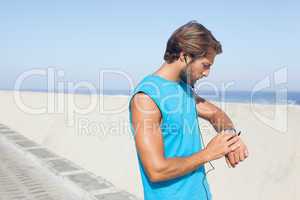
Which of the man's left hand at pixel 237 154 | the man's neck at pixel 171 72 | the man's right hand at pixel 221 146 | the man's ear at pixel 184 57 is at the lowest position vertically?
the man's left hand at pixel 237 154

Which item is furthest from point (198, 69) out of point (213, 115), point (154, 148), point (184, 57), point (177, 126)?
point (213, 115)

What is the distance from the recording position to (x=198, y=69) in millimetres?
1757

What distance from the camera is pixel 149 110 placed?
1.61 meters

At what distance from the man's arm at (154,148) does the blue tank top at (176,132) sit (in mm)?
44

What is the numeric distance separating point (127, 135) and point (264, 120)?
4517 mm

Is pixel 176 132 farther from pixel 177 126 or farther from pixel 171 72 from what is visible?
pixel 171 72

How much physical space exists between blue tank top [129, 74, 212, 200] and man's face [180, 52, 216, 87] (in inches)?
2.0

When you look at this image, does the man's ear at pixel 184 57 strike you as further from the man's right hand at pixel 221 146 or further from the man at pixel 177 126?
the man's right hand at pixel 221 146

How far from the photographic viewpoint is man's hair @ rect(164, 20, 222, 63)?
1.66m

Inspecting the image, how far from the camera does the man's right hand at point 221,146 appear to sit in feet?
5.42

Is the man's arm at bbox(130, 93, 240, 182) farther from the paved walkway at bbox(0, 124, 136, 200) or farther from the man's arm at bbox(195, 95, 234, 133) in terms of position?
the paved walkway at bbox(0, 124, 136, 200)

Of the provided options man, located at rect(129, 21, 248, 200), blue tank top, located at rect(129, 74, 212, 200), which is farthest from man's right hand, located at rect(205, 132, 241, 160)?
blue tank top, located at rect(129, 74, 212, 200)

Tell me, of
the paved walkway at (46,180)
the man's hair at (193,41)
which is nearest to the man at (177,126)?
the man's hair at (193,41)

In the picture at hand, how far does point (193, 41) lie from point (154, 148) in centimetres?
51
